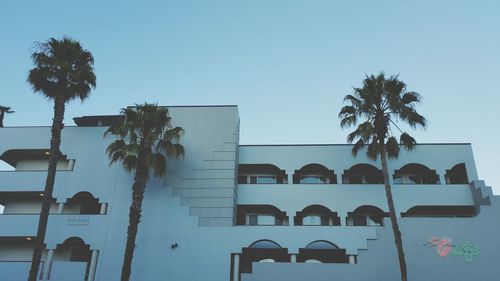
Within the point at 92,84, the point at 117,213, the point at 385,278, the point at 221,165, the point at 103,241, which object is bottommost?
the point at 385,278

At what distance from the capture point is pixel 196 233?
84.4 ft

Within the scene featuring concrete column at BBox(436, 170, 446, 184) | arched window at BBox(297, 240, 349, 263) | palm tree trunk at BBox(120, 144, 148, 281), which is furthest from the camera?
concrete column at BBox(436, 170, 446, 184)

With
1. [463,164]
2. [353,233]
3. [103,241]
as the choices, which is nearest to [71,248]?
[103,241]

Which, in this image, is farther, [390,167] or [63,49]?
[390,167]

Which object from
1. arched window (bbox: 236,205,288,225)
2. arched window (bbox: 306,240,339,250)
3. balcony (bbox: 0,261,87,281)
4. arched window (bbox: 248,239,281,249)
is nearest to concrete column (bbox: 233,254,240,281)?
arched window (bbox: 248,239,281,249)

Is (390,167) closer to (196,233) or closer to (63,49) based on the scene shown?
(196,233)

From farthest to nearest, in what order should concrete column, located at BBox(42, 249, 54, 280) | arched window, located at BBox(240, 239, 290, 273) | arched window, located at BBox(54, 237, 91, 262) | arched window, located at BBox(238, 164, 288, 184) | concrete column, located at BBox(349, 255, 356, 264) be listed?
arched window, located at BBox(238, 164, 288, 184)
arched window, located at BBox(54, 237, 91, 262)
arched window, located at BBox(240, 239, 290, 273)
concrete column, located at BBox(42, 249, 54, 280)
concrete column, located at BBox(349, 255, 356, 264)

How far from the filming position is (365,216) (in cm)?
2955

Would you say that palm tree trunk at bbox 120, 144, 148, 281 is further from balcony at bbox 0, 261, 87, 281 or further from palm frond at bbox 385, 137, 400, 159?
palm frond at bbox 385, 137, 400, 159

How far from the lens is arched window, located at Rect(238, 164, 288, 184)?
1225 inches

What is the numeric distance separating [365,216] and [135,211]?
15878mm

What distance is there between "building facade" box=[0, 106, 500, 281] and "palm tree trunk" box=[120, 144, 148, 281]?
2.49m

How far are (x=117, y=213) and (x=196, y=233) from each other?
550cm

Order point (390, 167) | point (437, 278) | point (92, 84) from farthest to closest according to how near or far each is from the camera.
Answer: point (390, 167) → point (92, 84) → point (437, 278)
